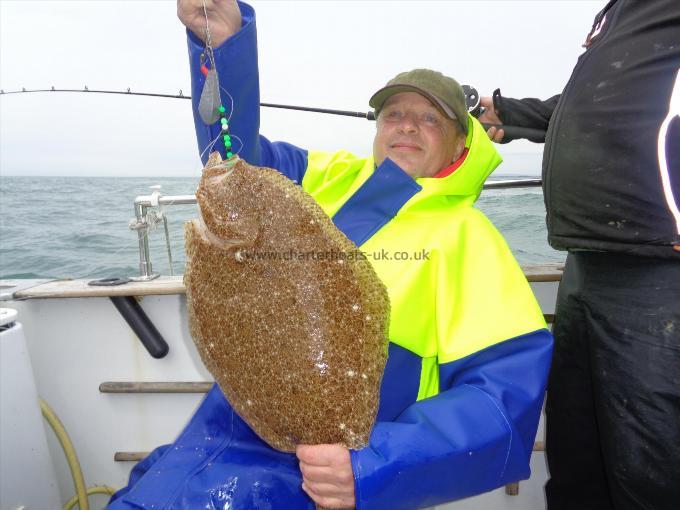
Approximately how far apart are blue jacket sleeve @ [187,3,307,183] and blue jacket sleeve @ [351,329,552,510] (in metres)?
1.39

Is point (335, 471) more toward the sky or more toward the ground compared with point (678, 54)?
more toward the ground

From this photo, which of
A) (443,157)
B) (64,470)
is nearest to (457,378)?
(443,157)

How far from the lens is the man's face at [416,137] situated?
2.34 metres

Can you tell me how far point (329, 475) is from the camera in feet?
4.66

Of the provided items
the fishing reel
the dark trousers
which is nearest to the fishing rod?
the fishing reel

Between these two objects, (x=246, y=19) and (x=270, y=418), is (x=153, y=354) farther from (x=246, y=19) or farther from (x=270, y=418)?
(x=246, y=19)

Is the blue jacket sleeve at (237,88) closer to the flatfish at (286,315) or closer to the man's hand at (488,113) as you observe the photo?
the flatfish at (286,315)

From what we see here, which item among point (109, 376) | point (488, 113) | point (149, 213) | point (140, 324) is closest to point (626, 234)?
point (488, 113)

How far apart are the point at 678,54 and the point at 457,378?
4.70 feet

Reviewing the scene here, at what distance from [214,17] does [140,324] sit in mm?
2060

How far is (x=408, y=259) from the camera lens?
6.21 ft

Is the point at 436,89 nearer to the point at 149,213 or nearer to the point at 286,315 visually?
the point at 286,315

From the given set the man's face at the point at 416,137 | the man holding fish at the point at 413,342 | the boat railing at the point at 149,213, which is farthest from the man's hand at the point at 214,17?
the boat railing at the point at 149,213

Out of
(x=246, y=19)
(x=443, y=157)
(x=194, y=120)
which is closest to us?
(x=246, y=19)
